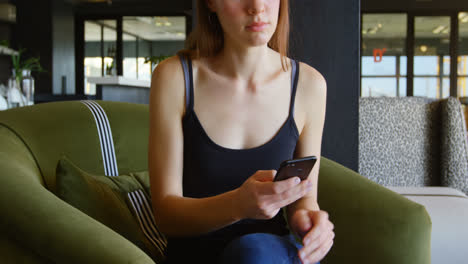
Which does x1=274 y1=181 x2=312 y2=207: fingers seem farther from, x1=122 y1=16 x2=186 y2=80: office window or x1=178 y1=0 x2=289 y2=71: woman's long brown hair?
x1=122 y1=16 x2=186 y2=80: office window

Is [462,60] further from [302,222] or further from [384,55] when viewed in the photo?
[302,222]

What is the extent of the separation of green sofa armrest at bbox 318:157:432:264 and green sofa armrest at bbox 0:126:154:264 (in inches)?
24.0

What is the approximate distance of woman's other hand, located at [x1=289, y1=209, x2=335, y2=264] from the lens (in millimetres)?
952

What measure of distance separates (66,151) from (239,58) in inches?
21.2

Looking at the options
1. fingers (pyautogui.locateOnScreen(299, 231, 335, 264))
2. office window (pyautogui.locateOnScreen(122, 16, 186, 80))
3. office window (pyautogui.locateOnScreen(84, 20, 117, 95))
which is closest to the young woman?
fingers (pyautogui.locateOnScreen(299, 231, 335, 264))

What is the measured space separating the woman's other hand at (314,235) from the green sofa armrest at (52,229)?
31 centimetres

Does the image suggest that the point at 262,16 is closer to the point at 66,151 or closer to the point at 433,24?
the point at 66,151

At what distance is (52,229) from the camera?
858mm

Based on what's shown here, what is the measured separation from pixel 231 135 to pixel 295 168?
353 millimetres

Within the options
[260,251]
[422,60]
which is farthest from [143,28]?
[260,251]

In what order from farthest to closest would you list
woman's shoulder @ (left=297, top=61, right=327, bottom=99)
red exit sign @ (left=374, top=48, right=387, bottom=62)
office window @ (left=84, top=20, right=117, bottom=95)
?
office window @ (left=84, top=20, right=117, bottom=95), red exit sign @ (left=374, top=48, right=387, bottom=62), woman's shoulder @ (left=297, top=61, right=327, bottom=99)

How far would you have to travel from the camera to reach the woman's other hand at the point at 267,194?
2.81ft

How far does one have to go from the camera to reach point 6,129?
129 cm

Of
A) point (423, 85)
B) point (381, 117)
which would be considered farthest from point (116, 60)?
point (381, 117)
